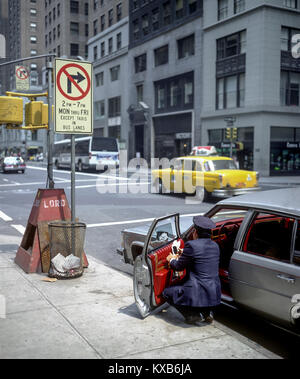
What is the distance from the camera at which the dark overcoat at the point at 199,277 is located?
441 cm

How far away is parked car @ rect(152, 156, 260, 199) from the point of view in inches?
604

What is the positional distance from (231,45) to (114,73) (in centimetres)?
2312

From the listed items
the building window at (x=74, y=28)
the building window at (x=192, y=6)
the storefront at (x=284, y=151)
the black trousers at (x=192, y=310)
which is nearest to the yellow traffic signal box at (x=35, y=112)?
the black trousers at (x=192, y=310)

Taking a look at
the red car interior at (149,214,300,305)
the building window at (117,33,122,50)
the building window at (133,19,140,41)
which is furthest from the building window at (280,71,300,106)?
the red car interior at (149,214,300,305)

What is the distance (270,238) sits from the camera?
4.72 meters

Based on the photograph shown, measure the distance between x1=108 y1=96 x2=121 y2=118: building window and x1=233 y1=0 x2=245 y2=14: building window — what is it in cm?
2232

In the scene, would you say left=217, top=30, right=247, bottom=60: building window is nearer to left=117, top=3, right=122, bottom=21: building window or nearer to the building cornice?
the building cornice

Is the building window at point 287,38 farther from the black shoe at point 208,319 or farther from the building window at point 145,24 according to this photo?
the black shoe at point 208,319

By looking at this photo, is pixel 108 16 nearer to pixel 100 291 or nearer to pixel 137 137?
pixel 137 137


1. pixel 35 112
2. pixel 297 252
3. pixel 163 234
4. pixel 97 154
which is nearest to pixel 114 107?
pixel 97 154

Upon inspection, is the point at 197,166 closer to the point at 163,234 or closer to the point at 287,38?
the point at 163,234

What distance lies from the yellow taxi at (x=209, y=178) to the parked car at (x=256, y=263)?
10117 mm

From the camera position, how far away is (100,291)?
5816 millimetres

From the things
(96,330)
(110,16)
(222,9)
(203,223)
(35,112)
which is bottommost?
(96,330)
